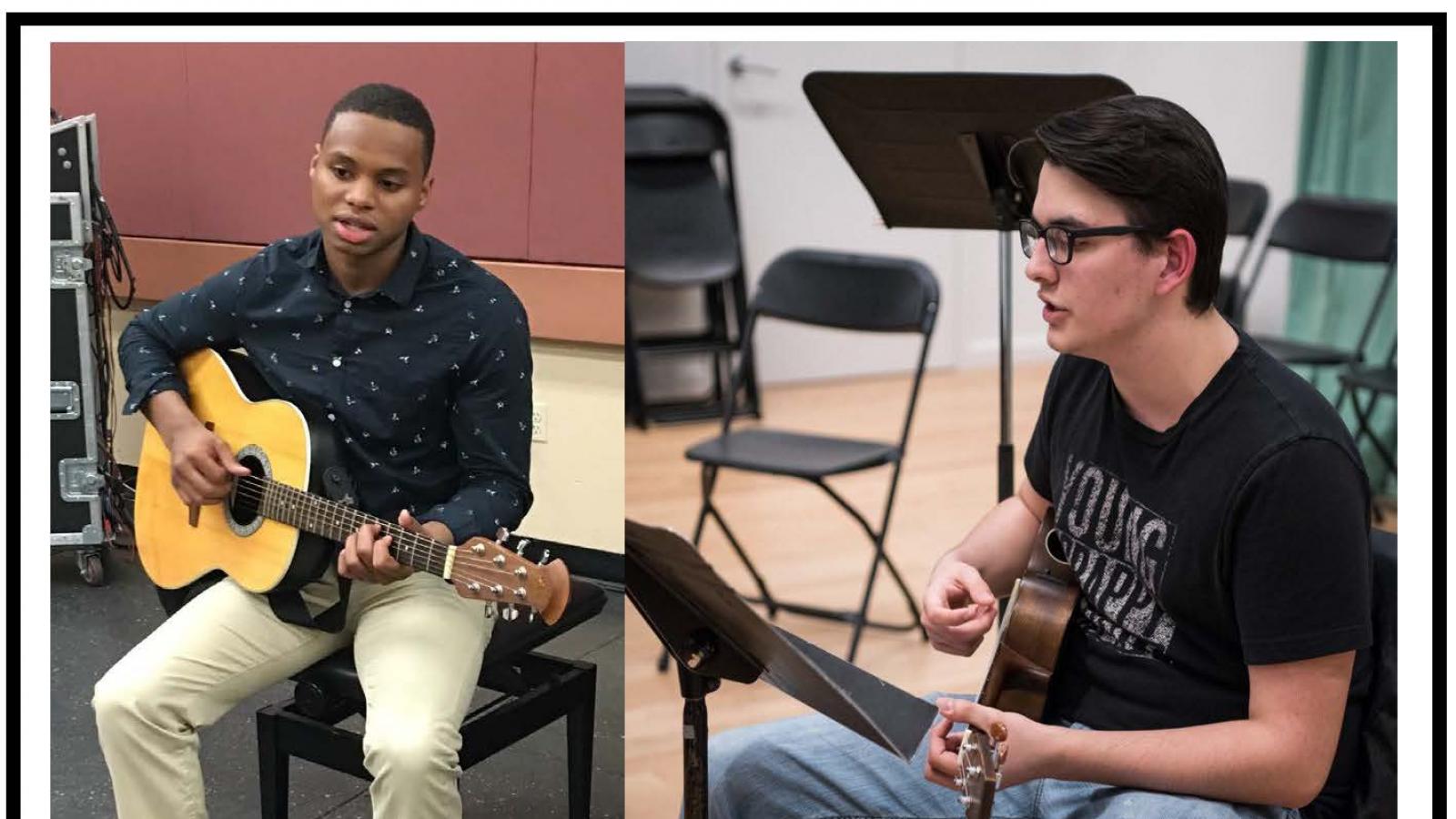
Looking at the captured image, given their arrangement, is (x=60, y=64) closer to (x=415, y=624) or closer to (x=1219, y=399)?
(x=415, y=624)

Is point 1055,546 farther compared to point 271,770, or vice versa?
point 1055,546

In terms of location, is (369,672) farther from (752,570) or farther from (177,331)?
(752,570)

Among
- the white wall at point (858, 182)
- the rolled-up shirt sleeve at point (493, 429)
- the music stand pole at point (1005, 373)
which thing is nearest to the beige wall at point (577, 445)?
the rolled-up shirt sleeve at point (493, 429)

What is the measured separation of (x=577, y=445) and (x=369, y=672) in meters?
0.30

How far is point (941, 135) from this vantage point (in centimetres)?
236

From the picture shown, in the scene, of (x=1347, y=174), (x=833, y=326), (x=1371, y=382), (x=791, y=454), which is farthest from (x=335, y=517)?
(x=1347, y=174)

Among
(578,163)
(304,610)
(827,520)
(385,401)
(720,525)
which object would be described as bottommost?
(827,520)

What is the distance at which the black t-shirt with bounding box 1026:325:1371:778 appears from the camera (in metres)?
1.51

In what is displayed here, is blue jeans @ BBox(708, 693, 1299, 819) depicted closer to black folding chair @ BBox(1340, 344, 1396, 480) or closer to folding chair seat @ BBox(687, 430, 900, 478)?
folding chair seat @ BBox(687, 430, 900, 478)

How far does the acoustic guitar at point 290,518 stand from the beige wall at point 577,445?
0.05 m

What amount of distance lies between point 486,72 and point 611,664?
631 mm

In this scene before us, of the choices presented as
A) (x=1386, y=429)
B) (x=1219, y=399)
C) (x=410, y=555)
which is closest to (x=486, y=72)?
(x=410, y=555)
